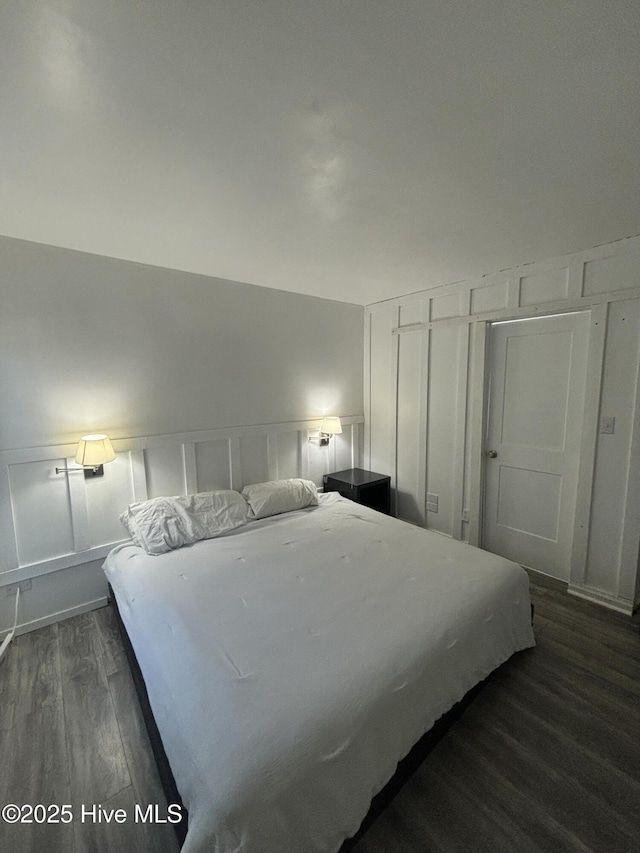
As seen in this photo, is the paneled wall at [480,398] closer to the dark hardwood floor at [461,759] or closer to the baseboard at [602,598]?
the baseboard at [602,598]

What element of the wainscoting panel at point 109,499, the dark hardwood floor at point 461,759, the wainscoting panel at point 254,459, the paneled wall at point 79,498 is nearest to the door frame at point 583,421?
the dark hardwood floor at point 461,759

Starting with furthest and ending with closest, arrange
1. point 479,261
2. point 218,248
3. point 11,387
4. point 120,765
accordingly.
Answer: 1. point 479,261
2. point 218,248
3. point 11,387
4. point 120,765

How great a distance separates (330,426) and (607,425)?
2145 mm

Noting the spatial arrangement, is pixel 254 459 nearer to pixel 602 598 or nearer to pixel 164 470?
pixel 164 470

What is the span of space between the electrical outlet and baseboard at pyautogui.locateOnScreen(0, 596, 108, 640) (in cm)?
22

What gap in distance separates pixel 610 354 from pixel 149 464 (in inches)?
131

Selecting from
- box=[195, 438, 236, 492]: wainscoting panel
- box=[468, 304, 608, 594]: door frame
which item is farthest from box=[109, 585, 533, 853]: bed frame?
box=[468, 304, 608, 594]: door frame

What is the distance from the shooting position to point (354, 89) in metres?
1.05

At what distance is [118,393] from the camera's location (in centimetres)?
237

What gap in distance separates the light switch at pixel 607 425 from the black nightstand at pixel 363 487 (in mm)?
1806

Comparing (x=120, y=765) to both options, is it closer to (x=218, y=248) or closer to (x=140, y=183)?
(x=140, y=183)

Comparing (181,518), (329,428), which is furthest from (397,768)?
(329,428)

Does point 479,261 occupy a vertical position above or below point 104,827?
above

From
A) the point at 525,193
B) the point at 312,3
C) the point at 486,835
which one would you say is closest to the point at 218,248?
the point at 312,3
